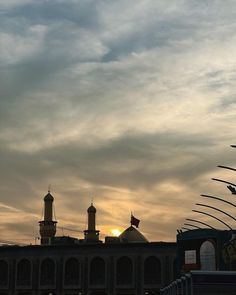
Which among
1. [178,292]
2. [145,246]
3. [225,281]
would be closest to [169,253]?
[145,246]

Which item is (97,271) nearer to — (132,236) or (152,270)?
(152,270)

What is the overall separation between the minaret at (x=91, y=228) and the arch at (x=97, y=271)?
2496cm

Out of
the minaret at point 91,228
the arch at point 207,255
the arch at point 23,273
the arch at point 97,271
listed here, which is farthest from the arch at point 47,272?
Answer: the arch at point 207,255

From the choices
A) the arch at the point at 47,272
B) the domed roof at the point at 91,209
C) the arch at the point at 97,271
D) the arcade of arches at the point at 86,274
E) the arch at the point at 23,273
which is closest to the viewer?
the arcade of arches at the point at 86,274

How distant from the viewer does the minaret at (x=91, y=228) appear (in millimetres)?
137875

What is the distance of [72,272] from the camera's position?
358 ft

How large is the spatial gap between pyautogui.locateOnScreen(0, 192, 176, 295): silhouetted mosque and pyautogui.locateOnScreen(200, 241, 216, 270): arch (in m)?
24.9

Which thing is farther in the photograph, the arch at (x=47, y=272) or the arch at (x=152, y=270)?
the arch at (x=47, y=272)

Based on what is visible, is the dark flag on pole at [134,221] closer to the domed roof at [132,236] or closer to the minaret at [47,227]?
the domed roof at [132,236]

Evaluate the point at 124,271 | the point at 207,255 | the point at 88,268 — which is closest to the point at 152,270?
the point at 124,271

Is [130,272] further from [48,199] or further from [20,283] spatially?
[48,199]

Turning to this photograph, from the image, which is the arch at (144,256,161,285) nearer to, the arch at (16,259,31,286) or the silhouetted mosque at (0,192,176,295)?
the silhouetted mosque at (0,192,176,295)

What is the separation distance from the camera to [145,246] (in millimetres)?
107250

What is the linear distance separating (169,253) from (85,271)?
15.4 metres
